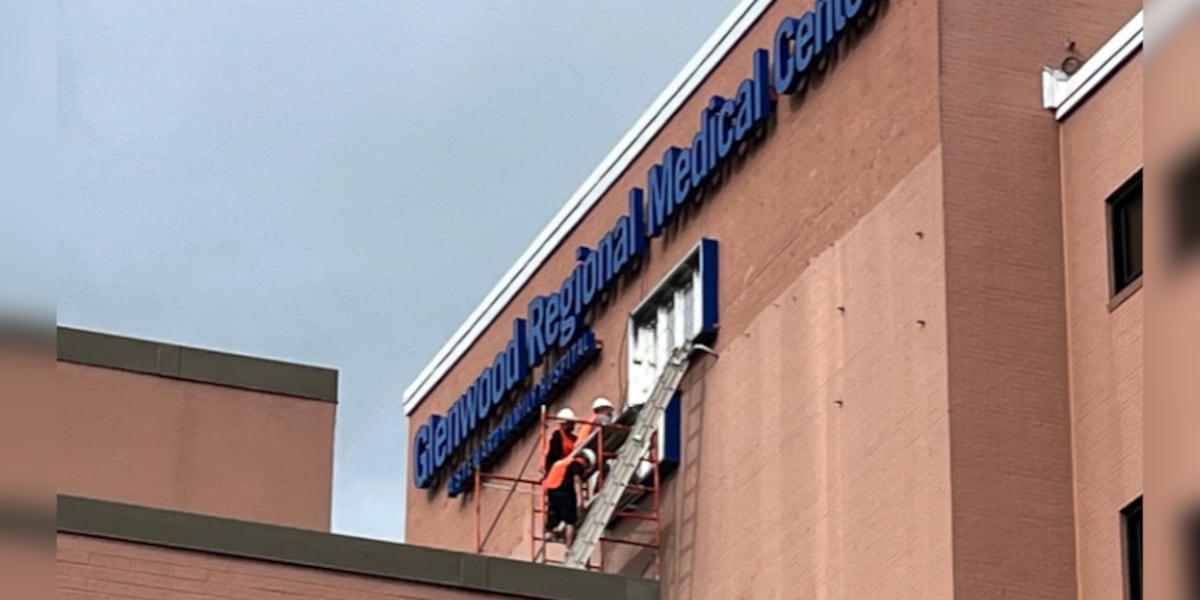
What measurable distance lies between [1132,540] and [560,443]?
39.2 feet

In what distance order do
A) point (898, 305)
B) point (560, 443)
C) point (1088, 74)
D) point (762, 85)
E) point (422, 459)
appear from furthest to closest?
1. point (422, 459)
2. point (560, 443)
3. point (762, 85)
4. point (898, 305)
5. point (1088, 74)

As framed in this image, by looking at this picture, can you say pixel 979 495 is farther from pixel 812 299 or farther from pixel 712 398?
pixel 712 398

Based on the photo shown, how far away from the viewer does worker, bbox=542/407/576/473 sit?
30.5m

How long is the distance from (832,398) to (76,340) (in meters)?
11.2

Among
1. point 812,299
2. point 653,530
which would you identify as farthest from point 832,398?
point 653,530

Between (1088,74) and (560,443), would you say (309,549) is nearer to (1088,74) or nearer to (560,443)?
(560,443)

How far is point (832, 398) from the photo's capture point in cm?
2359

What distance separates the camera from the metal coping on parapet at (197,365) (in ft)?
95.0

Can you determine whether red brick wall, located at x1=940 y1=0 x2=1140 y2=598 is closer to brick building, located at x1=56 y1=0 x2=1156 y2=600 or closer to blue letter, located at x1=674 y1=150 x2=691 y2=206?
brick building, located at x1=56 y1=0 x2=1156 y2=600

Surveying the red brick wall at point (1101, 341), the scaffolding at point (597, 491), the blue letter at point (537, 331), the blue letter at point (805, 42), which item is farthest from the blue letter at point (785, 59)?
the blue letter at point (537, 331)

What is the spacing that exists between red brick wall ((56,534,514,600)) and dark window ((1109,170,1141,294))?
790cm

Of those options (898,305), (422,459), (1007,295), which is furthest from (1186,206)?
(422,459)

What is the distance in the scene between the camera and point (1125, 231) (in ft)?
69.3

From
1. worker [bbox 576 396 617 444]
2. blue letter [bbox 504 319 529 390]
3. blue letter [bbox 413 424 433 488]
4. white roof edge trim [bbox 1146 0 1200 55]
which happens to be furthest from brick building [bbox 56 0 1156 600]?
white roof edge trim [bbox 1146 0 1200 55]
